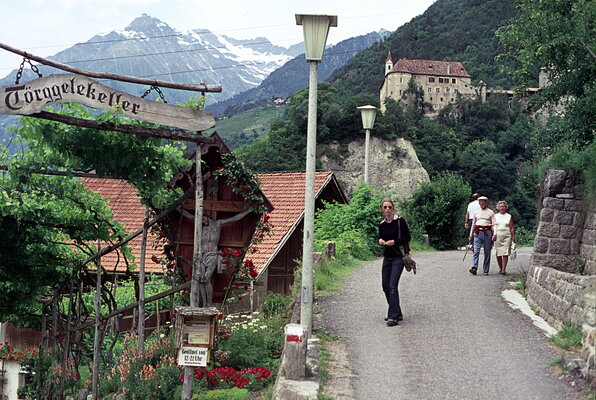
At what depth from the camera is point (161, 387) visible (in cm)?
941

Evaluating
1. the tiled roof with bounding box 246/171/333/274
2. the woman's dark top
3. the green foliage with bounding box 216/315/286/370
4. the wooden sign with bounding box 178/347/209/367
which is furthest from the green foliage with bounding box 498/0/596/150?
the wooden sign with bounding box 178/347/209/367

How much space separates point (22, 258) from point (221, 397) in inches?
187

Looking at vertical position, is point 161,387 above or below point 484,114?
below

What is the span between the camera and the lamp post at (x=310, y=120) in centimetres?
938

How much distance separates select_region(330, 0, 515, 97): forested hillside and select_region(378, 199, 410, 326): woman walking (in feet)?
422

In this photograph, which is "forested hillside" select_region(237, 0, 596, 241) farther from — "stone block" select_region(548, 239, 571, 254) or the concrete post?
the concrete post

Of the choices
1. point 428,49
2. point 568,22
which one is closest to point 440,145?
point 428,49

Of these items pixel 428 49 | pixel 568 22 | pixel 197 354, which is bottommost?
pixel 197 354

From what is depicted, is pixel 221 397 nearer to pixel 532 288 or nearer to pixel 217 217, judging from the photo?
pixel 217 217

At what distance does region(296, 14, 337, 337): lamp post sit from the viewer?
938 cm

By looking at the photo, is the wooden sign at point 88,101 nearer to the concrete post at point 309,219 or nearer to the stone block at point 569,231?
the concrete post at point 309,219

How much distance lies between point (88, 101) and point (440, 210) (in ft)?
62.7

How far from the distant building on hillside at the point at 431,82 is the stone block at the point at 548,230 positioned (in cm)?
11674

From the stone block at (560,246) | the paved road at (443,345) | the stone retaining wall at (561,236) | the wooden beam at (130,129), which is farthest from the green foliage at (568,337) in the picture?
the wooden beam at (130,129)
